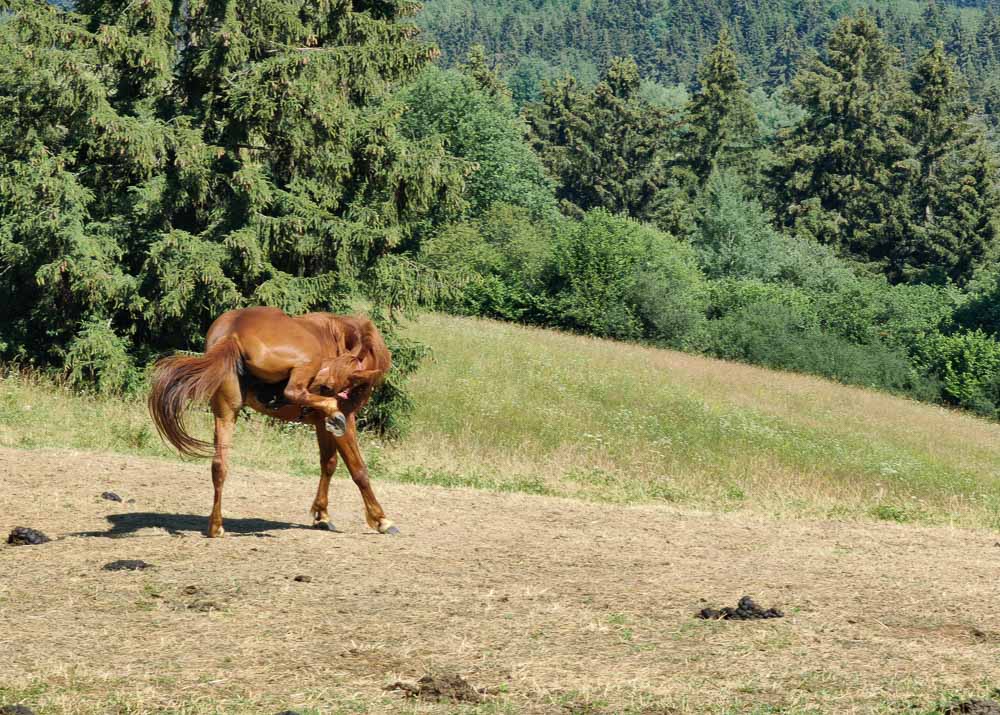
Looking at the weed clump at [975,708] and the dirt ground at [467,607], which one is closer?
the weed clump at [975,708]

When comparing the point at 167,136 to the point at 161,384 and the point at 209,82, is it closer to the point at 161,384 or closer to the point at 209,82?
the point at 209,82

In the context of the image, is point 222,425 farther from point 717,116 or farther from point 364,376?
point 717,116

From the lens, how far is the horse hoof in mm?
→ 10320

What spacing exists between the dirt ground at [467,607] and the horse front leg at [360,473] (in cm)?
17

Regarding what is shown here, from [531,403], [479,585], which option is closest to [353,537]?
[479,585]

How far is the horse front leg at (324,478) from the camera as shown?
11.3 metres

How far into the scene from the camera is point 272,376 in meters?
10.5

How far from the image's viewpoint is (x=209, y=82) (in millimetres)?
23766

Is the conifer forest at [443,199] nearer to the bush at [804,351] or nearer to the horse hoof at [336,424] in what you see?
the bush at [804,351]

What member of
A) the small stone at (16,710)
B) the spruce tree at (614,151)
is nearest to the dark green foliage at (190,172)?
the small stone at (16,710)

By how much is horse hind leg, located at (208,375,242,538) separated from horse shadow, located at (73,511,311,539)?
56 cm

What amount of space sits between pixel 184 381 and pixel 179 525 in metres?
1.87

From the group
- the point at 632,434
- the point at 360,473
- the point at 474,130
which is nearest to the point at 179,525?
the point at 360,473

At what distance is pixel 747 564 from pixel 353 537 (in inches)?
141
